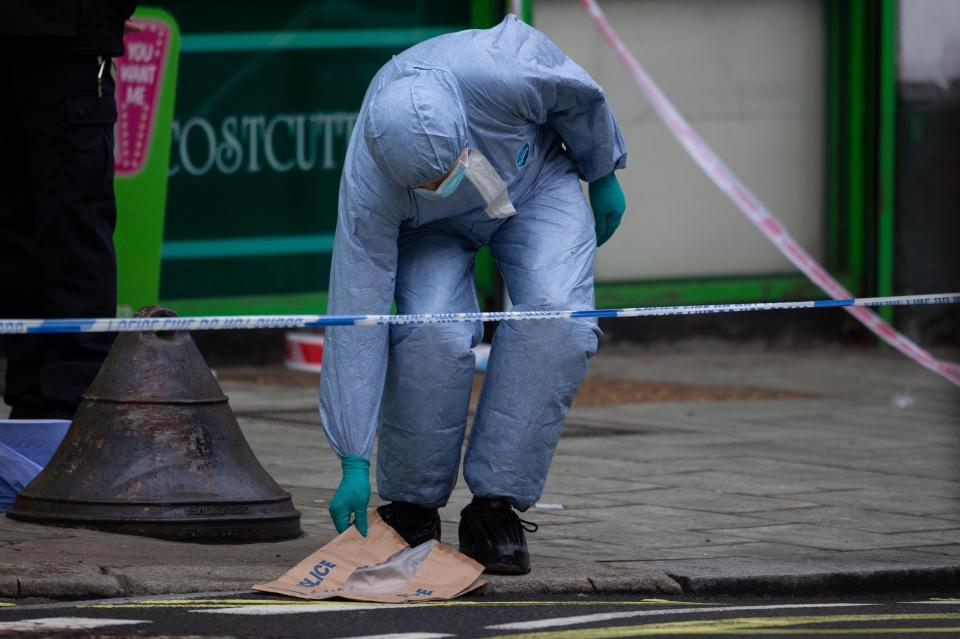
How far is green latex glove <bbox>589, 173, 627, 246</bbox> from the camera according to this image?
5.76 m

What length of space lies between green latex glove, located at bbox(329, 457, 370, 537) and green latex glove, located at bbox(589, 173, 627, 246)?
107 centimetres

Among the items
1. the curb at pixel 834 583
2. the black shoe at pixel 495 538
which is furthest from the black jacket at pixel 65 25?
the curb at pixel 834 583

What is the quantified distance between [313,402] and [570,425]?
1.33 metres

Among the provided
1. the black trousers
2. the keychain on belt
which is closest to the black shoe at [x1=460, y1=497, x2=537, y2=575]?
the black trousers

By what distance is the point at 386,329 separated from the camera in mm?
5281

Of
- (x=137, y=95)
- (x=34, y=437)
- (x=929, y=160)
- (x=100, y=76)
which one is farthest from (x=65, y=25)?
(x=929, y=160)

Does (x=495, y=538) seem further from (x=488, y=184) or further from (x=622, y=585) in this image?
(x=488, y=184)

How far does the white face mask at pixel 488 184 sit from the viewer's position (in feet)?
17.1

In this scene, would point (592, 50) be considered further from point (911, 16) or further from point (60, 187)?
point (60, 187)

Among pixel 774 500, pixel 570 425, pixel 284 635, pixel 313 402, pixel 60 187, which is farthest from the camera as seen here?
pixel 313 402

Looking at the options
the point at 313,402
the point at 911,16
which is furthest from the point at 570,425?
the point at 911,16

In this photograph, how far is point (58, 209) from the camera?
6.27 meters

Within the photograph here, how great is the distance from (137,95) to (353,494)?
4.53 m

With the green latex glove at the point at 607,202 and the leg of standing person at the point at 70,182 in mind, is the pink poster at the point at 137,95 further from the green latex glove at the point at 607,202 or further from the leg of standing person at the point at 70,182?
the green latex glove at the point at 607,202
